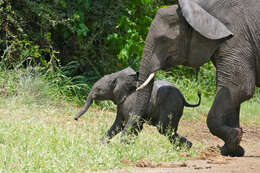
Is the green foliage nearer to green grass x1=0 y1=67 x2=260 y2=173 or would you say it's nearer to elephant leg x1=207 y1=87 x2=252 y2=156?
green grass x1=0 y1=67 x2=260 y2=173

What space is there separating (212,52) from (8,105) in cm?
439

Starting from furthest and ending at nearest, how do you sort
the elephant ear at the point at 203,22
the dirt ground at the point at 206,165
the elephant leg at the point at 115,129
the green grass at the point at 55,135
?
the elephant leg at the point at 115,129 → the elephant ear at the point at 203,22 → the green grass at the point at 55,135 → the dirt ground at the point at 206,165

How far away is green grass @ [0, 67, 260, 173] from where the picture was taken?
5207mm

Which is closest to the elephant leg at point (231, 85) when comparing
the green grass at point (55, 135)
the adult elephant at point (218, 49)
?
the adult elephant at point (218, 49)

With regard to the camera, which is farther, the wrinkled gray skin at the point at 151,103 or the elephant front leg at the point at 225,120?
the wrinkled gray skin at the point at 151,103

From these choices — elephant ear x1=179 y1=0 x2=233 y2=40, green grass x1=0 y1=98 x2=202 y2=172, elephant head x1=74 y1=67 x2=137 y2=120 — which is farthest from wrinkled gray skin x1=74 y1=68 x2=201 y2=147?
elephant ear x1=179 y1=0 x2=233 y2=40

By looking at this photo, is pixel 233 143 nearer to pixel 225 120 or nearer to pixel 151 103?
pixel 225 120

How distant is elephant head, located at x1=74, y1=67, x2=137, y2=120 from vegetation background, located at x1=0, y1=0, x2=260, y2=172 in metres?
0.57

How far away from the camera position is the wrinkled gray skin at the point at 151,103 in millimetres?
7023

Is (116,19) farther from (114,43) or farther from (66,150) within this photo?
(66,150)

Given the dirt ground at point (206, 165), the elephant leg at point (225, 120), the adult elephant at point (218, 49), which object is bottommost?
the dirt ground at point (206, 165)

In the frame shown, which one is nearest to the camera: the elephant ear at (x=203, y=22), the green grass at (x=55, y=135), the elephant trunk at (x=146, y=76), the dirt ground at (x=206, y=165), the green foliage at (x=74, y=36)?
the dirt ground at (x=206, y=165)

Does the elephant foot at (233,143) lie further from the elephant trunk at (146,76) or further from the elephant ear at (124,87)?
the elephant ear at (124,87)

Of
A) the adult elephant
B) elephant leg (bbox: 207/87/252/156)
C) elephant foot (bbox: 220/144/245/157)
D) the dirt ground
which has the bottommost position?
elephant foot (bbox: 220/144/245/157)
